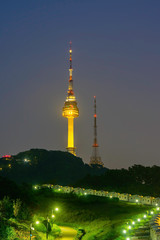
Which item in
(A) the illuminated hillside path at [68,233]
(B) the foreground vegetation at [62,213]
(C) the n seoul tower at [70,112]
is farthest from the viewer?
(C) the n seoul tower at [70,112]

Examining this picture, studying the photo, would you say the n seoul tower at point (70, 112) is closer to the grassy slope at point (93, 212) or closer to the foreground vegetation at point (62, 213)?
the foreground vegetation at point (62, 213)

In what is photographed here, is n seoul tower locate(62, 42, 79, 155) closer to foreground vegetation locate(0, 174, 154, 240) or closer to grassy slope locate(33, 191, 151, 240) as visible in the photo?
foreground vegetation locate(0, 174, 154, 240)

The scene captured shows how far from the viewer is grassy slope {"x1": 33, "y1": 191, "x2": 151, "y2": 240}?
110 feet

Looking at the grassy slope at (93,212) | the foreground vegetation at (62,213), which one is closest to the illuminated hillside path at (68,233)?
the foreground vegetation at (62,213)

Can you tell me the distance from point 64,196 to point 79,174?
13060 cm

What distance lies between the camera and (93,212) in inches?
1652

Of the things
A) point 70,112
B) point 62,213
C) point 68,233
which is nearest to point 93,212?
point 62,213

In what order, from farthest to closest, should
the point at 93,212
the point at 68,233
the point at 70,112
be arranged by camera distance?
the point at 70,112 < the point at 93,212 < the point at 68,233

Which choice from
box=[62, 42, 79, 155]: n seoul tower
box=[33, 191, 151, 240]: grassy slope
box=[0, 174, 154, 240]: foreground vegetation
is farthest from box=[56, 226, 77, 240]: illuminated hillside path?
box=[62, 42, 79, 155]: n seoul tower

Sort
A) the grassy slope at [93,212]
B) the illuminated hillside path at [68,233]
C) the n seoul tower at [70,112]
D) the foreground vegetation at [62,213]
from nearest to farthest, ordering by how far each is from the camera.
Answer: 1. the foreground vegetation at [62,213]
2. the illuminated hillside path at [68,233]
3. the grassy slope at [93,212]
4. the n seoul tower at [70,112]

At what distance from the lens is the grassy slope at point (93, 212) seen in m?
33.4

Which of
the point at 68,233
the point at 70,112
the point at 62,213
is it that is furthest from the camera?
the point at 70,112

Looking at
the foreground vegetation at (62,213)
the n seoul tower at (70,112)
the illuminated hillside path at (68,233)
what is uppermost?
the n seoul tower at (70,112)

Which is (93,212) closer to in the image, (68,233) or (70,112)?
(68,233)
